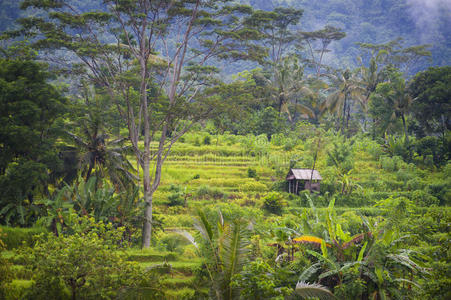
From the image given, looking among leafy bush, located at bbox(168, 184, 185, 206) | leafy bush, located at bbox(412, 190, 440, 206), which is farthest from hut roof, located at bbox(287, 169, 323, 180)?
leafy bush, located at bbox(168, 184, 185, 206)

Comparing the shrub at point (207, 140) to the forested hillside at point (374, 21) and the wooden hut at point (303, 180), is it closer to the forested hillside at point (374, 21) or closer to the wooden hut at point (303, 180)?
the wooden hut at point (303, 180)

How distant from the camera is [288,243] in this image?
7.09 m

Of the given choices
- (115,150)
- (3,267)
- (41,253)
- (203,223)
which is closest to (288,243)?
(203,223)

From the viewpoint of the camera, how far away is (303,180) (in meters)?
15.1

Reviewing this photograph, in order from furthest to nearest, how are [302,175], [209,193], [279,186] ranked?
1. [279,186]
2. [302,175]
3. [209,193]

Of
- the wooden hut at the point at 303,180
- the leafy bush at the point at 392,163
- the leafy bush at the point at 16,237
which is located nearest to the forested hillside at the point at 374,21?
the leafy bush at the point at 392,163

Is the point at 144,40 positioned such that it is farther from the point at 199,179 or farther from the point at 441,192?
the point at 441,192

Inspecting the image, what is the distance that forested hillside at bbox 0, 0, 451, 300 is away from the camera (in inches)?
213

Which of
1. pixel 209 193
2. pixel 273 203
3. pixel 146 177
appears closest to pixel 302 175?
pixel 273 203

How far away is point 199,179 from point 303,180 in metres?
4.44

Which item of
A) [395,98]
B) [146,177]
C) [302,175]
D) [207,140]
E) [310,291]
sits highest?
[395,98]

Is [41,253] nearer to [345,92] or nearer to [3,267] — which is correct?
[3,267]

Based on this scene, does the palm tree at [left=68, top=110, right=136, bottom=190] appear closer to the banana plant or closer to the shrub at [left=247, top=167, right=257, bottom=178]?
the banana plant

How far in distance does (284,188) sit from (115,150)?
24.7 feet
